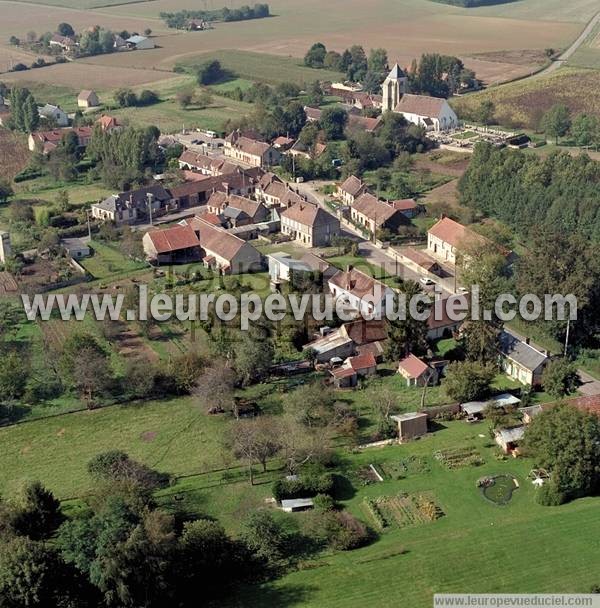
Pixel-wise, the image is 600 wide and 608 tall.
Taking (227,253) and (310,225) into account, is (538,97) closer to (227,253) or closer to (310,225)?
(310,225)

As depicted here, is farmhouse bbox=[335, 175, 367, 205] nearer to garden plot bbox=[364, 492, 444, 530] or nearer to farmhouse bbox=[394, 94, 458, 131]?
farmhouse bbox=[394, 94, 458, 131]

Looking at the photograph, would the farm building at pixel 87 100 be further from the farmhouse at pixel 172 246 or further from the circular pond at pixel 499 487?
the circular pond at pixel 499 487

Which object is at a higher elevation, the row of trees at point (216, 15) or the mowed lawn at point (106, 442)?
the row of trees at point (216, 15)

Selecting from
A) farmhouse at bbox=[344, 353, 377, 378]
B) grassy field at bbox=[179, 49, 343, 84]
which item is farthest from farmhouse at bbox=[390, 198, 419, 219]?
grassy field at bbox=[179, 49, 343, 84]

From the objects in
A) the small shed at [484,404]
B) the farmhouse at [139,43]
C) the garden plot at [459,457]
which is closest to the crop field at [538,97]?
the small shed at [484,404]

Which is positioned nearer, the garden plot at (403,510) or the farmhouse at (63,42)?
the garden plot at (403,510)

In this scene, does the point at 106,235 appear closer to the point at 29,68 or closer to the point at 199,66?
the point at 199,66

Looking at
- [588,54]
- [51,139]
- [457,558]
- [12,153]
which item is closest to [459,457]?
[457,558]
